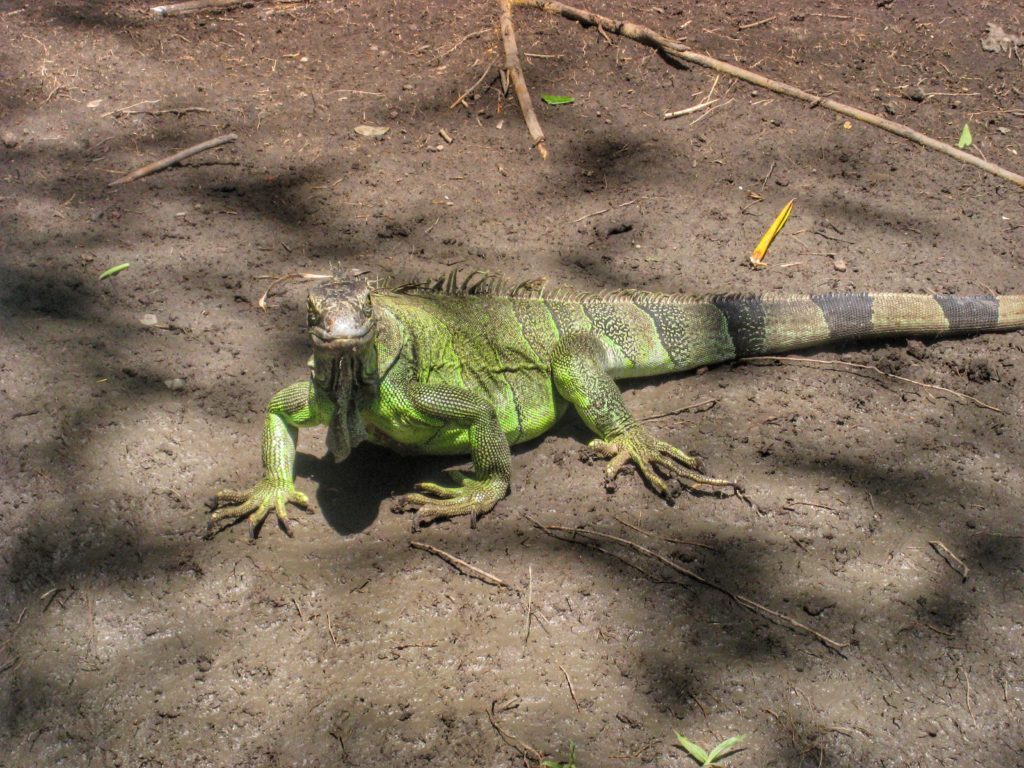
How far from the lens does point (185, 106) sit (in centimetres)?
519

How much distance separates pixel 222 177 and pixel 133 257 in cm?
83

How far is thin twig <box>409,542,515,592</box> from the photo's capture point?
284cm

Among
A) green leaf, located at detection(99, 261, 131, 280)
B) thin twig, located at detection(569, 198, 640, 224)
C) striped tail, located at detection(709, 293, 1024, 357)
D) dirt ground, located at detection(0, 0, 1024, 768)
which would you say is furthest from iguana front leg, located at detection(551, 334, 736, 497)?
green leaf, located at detection(99, 261, 131, 280)

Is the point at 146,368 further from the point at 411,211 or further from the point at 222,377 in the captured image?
the point at 411,211

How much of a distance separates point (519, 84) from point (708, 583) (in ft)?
11.7

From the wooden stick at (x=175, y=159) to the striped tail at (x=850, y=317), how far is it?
3.04m

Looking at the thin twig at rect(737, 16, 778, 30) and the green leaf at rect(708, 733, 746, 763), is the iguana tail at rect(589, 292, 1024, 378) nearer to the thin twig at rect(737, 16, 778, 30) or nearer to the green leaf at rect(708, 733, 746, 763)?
the green leaf at rect(708, 733, 746, 763)

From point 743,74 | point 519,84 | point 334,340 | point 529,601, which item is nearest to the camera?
point 334,340

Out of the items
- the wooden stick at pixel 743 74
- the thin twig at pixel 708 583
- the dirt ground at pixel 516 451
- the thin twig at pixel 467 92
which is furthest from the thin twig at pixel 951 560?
the thin twig at pixel 467 92

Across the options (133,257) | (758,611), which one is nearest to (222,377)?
(133,257)

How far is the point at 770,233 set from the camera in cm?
445

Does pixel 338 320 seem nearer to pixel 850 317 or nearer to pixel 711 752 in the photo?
pixel 711 752

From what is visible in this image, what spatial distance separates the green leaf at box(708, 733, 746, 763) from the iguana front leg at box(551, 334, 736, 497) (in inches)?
38.3

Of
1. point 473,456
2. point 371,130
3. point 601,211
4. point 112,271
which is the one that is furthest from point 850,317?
point 112,271
